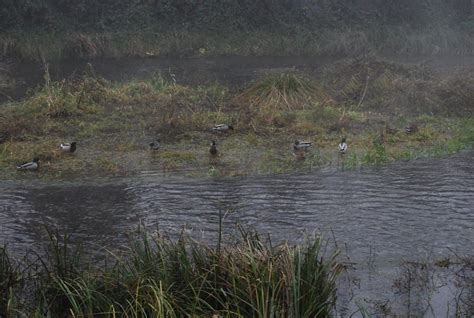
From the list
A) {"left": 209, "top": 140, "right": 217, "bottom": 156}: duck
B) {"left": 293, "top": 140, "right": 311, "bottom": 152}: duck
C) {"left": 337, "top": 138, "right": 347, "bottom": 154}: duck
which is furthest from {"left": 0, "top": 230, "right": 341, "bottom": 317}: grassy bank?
{"left": 337, "top": 138, "right": 347, "bottom": 154}: duck

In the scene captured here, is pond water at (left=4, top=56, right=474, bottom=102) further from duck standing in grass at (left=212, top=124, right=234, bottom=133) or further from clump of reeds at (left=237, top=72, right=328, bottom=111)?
duck standing in grass at (left=212, top=124, right=234, bottom=133)

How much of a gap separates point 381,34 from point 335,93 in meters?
15.4

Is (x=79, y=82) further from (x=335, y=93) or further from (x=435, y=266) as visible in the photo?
(x=435, y=266)

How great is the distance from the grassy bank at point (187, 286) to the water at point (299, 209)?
4.50 ft

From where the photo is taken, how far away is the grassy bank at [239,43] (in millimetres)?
31359

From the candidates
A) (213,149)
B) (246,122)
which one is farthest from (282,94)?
(213,149)

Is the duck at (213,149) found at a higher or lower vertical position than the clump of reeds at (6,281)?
higher

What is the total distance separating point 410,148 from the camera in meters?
16.0

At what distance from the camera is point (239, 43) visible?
112ft

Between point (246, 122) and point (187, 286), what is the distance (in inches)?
410

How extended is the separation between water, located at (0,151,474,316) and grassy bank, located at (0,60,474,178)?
911 mm

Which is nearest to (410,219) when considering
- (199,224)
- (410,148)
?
(199,224)

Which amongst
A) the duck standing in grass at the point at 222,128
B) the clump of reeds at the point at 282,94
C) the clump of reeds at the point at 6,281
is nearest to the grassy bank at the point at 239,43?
the clump of reeds at the point at 282,94

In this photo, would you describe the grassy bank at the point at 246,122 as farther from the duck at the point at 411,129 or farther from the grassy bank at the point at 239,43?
the grassy bank at the point at 239,43
